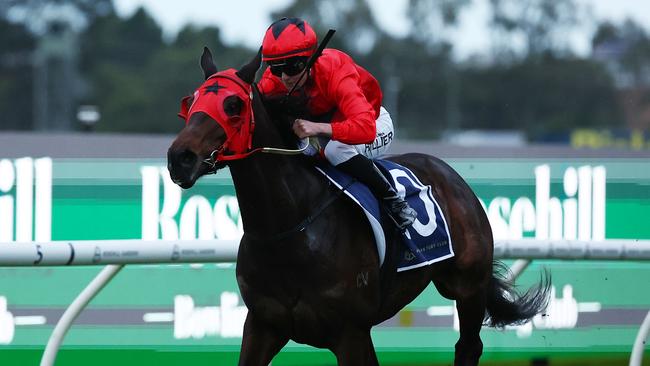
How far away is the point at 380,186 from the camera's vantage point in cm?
409

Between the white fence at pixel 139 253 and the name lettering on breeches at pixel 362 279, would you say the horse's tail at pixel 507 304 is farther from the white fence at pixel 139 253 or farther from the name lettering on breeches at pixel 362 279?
the name lettering on breeches at pixel 362 279

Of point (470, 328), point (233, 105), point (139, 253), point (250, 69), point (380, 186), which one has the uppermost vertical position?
point (250, 69)

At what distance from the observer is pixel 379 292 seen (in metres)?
4.00

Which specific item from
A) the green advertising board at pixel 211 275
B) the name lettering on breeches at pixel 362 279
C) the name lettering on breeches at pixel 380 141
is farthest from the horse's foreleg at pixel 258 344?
the green advertising board at pixel 211 275

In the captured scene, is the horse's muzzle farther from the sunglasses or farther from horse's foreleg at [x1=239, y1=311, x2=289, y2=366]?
horse's foreleg at [x1=239, y1=311, x2=289, y2=366]

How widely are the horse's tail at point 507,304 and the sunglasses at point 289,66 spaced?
1562 millimetres

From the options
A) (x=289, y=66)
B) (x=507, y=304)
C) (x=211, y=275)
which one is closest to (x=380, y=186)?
(x=289, y=66)

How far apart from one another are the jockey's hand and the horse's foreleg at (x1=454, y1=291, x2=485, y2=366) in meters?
1.30

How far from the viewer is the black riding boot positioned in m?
4.05

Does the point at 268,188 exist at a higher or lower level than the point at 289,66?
lower

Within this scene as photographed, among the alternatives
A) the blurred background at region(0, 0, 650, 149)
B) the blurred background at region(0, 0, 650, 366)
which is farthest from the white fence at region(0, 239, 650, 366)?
the blurred background at region(0, 0, 650, 149)

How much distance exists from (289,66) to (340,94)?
201mm

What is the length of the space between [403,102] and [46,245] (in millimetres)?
27716

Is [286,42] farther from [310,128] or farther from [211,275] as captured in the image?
[211,275]
